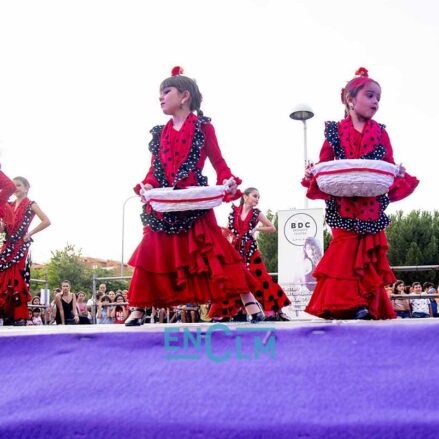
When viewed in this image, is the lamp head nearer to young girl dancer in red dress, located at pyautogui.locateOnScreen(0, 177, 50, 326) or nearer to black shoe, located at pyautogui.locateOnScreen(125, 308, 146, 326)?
young girl dancer in red dress, located at pyautogui.locateOnScreen(0, 177, 50, 326)

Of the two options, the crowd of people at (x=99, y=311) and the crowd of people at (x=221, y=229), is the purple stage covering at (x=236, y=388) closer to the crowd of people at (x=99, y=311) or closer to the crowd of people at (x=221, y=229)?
the crowd of people at (x=221, y=229)

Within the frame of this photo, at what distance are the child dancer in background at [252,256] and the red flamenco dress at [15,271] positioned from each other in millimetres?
2206

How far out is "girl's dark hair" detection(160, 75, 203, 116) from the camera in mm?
4016

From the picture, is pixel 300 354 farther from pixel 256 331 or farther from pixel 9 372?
pixel 9 372

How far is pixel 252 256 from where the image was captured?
23.4 feet

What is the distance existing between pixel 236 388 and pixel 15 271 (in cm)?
511

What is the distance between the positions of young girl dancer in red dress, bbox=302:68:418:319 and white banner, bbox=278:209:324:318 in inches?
240

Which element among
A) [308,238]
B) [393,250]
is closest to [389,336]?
[308,238]

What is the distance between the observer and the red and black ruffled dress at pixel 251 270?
6.85 meters

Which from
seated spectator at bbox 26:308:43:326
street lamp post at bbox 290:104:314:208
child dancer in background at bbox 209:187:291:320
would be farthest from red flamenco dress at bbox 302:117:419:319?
street lamp post at bbox 290:104:314:208

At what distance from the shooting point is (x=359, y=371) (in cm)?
187

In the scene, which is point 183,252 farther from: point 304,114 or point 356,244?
point 304,114

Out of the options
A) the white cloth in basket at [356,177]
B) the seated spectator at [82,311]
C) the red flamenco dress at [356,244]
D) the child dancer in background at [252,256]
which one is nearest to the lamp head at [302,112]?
the seated spectator at [82,311]

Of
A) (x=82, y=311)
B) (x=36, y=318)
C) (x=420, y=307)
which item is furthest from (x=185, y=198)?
(x=82, y=311)
